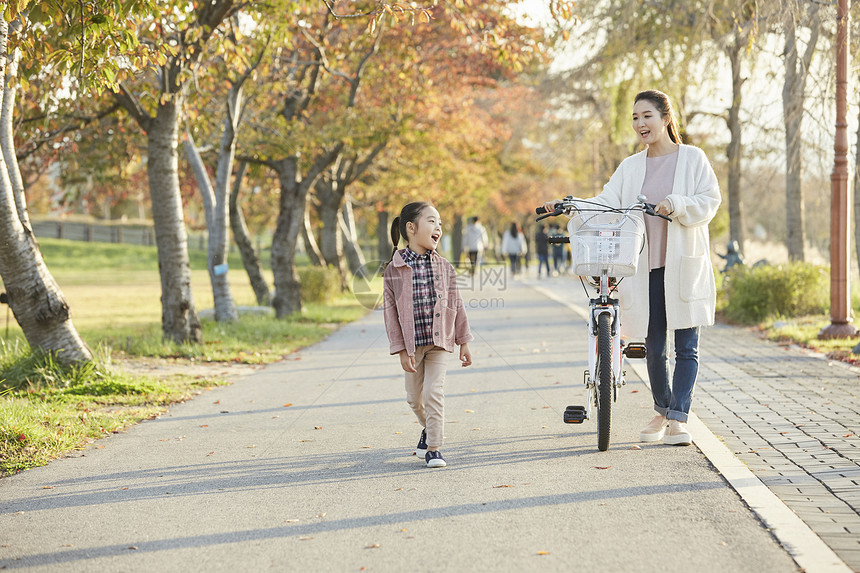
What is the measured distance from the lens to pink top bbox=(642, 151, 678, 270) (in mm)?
6117

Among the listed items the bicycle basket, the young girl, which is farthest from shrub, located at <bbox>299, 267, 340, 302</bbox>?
the bicycle basket

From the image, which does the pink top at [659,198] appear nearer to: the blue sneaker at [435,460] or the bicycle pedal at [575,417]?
the bicycle pedal at [575,417]

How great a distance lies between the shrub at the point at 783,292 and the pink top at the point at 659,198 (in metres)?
8.94

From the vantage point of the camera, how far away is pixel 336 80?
2084cm

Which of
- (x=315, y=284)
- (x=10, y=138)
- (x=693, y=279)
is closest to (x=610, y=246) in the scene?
(x=693, y=279)

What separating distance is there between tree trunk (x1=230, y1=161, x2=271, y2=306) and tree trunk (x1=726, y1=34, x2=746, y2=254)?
919 centimetres

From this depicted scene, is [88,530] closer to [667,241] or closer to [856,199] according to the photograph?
[667,241]

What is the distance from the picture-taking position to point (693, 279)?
595cm

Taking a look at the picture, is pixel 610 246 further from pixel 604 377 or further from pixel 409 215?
pixel 409 215

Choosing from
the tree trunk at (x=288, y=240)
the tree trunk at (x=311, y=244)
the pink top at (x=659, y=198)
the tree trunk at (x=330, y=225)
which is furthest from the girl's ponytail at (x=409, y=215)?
the tree trunk at (x=311, y=244)

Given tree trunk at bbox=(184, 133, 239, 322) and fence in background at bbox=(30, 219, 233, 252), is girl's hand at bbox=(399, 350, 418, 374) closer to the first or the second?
tree trunk at bbox=(184, 133, 239, 322)

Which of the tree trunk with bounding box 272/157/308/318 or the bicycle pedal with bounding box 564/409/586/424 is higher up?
the tree trunk with bounding box 272/157/308/318

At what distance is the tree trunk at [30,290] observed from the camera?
27.6 ft

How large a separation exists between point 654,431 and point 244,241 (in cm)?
1398
